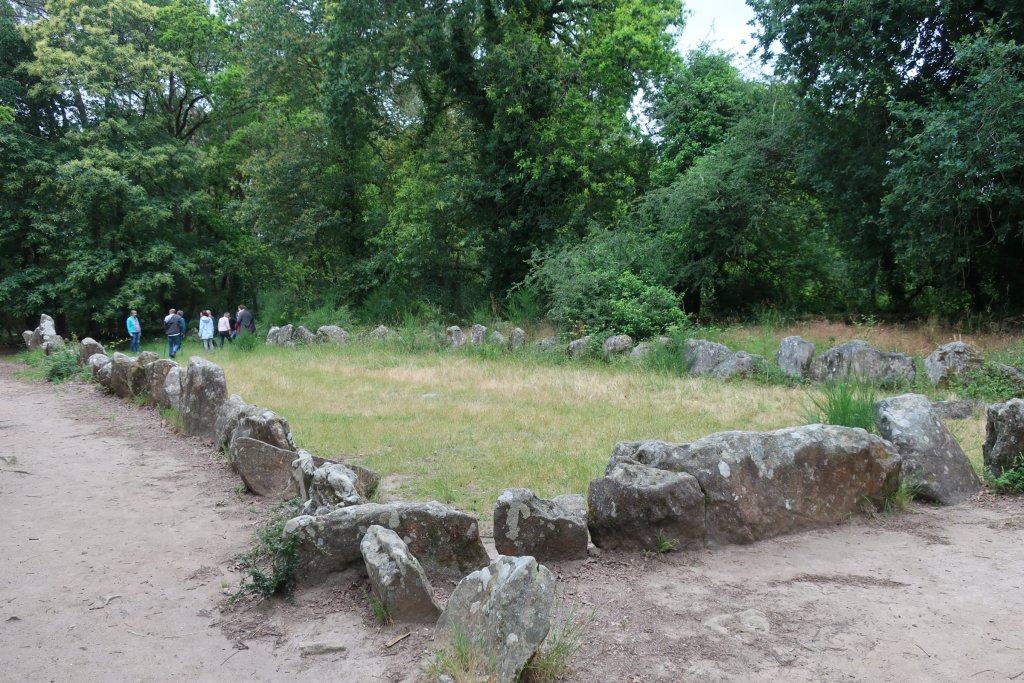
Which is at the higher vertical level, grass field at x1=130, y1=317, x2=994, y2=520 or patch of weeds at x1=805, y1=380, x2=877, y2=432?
patch of weeds at x1=805, y1=380, x2=877, y2=432

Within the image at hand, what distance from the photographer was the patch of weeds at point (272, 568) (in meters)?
4.25

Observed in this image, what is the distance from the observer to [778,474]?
203 inches

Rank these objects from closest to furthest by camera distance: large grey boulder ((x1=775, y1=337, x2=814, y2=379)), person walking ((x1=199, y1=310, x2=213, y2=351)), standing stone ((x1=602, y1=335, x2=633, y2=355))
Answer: large grey boulder ((x1=775, y1=337, x2=814, y2=379)) → standing stone ((x1=602, y1=335, x2=633, y2=355)) → person walking ((x1=199, y1=310, x2=213, y2=351))

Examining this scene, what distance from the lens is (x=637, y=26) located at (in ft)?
63.7

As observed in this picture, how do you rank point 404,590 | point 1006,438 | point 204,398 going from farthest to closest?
point 204,398 < point 1006,438 < point 404,590

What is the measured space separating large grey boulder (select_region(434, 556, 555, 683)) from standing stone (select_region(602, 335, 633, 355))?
36.8 ft

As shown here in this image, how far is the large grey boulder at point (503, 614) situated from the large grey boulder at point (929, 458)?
3635 mm

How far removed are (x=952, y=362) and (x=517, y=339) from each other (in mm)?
8917

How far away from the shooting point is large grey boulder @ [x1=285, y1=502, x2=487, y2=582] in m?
4.39

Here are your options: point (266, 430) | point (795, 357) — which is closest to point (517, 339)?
point (795, 357)

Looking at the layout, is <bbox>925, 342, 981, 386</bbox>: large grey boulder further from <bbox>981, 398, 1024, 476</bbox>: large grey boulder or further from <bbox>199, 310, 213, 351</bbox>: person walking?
<bbox>199, 310, 213, 351</bbox>: person walking

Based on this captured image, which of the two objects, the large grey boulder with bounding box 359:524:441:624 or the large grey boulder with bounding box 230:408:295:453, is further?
the large grey boulder with bounding box 230:408:295:453

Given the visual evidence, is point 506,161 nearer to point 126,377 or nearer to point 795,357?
point 795,357

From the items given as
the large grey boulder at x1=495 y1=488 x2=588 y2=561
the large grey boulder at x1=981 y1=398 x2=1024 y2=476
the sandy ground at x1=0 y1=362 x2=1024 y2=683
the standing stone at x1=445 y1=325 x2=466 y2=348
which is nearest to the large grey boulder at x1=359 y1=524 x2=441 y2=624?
the sandy ground at x1=0 y1=362 x2=1024 y2=683
